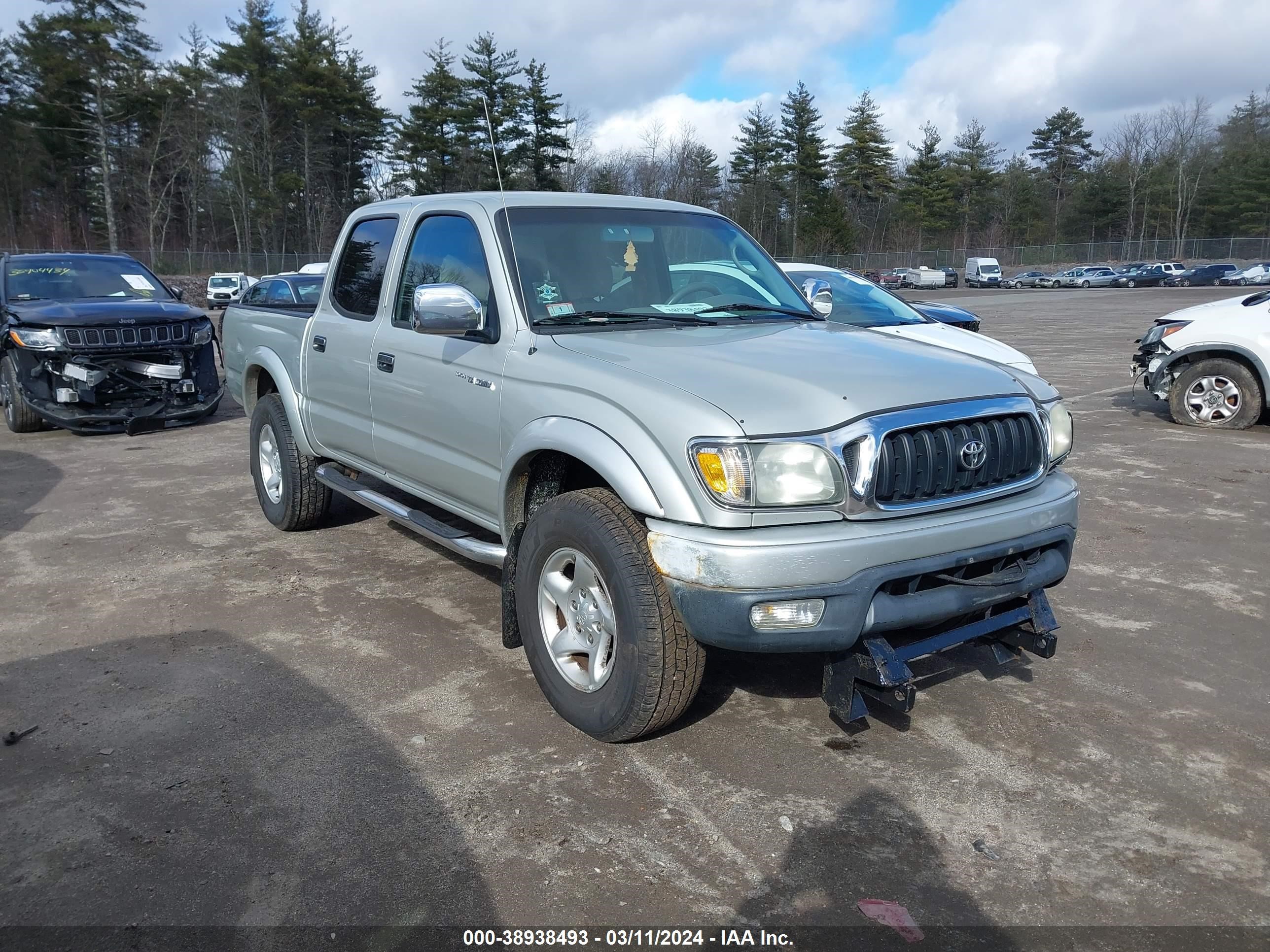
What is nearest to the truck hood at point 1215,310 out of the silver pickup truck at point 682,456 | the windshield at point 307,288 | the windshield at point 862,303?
the windshield at point 862,303

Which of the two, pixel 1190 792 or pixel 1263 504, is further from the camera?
pixel 1263 504

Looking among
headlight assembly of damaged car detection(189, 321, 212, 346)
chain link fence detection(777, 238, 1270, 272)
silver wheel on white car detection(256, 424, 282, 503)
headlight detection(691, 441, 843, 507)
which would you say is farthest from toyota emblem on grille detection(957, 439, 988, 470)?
chain link fence detection(777, 238, 1270, 272)

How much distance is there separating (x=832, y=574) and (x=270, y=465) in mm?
4666

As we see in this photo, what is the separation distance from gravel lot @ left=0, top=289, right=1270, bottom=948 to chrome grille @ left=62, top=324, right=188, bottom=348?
15.1 ft

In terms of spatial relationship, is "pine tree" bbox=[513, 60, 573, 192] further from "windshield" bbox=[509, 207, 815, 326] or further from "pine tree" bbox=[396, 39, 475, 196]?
"windshield" bbox=[509, 207, 815, 326]

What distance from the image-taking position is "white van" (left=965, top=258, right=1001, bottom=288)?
63.5 metres

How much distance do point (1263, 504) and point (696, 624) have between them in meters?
5.86

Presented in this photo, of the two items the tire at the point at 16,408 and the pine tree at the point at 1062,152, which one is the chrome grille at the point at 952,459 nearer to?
the tire at the point at 16,408

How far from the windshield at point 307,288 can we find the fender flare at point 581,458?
326 cm

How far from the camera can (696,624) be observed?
3.10 m

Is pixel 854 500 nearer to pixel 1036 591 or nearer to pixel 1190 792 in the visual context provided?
pixel 1036 591

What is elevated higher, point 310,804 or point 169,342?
point 169,342

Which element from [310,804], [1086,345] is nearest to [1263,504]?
[310,804]

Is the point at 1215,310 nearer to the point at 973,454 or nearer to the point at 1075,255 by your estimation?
the point at 973,454
